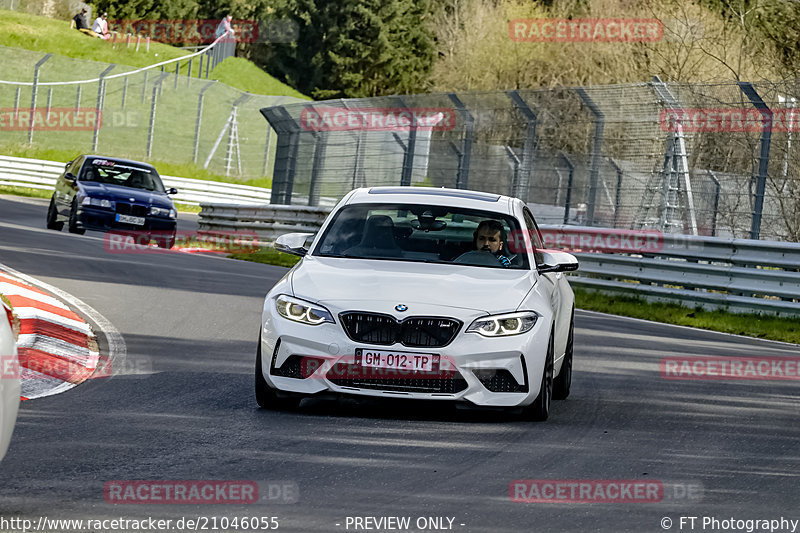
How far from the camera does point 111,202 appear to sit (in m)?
23.8

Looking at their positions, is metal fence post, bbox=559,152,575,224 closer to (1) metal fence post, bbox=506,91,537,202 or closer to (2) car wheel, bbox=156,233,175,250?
(1) metal fence post, bbox=506,91,537,202

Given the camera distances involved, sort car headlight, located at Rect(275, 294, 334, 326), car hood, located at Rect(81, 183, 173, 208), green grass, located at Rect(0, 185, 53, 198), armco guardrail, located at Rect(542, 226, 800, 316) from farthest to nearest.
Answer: green grass, located at Rect(0, 185, 53, 198) → car hood, located at Rect(81, 183, 173, 208) → armco guardrail, located at Rect(542, 226, 800, 316) → car headlight, located at Rect(275, 294, 334, 326)

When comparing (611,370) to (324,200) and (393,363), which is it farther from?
(324,200)

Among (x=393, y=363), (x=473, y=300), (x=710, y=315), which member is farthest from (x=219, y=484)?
(x=710, y=315)

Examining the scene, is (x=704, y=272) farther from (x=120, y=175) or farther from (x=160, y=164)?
(x=160, y=164)

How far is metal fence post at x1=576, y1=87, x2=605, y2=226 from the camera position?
67.7ft

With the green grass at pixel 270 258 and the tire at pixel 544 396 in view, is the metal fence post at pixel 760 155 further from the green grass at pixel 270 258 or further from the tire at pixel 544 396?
the tire at pixel 544 396

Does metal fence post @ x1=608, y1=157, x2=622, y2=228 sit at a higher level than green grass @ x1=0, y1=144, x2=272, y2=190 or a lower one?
higher

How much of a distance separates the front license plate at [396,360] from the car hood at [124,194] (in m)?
16.8

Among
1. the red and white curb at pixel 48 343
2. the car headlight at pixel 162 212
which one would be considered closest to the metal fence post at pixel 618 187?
the car headlight at pixel 162 212

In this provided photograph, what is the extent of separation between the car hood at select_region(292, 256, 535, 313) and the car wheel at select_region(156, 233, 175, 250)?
52.2 ft

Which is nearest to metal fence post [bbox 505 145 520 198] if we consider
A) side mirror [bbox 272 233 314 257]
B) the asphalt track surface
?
the asphalt track surface

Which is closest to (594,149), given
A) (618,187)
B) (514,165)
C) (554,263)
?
Result: (618,187)

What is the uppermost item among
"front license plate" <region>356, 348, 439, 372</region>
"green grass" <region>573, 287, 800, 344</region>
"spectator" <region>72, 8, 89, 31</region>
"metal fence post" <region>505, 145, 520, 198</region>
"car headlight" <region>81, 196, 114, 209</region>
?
"front license plate" <region>356, 348, 439, 372</region>
